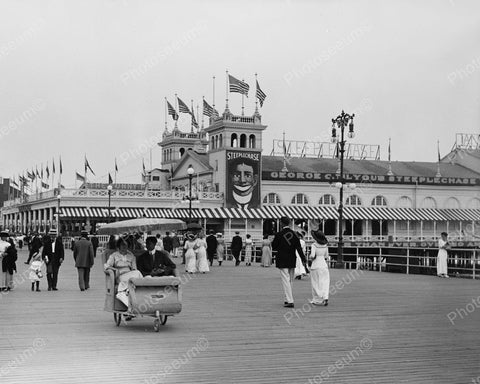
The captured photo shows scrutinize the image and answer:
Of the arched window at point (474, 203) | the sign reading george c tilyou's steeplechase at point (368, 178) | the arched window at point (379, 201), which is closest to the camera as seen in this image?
the sign reading george c tilyou's steeplechase at point (368, 178)

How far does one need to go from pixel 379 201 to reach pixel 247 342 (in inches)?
2648

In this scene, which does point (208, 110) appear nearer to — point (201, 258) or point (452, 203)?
point (452, 203)

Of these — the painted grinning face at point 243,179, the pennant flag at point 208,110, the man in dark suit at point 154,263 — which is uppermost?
the pennant flag at point 208,110

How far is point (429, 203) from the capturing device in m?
78.6

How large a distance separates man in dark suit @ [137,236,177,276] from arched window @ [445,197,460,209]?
68.7m

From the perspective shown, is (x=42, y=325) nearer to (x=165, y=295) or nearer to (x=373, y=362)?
(x=165, y=295)

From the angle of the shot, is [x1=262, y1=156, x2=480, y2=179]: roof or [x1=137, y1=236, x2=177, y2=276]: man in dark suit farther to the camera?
[x1=262, y1=156, x2=480, y2=179]: roof

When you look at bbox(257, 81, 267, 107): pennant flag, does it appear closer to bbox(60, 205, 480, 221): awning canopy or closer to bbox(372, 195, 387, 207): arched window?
bbox(60, 205, 480, 221): awning canopy

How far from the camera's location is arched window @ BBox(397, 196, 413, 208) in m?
77.9

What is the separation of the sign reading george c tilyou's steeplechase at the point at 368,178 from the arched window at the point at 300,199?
4.92 feet

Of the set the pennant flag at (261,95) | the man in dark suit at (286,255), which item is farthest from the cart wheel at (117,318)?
the pennant flag at (261,95)

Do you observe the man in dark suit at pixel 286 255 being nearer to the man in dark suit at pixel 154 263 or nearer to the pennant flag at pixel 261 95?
the man in dark suit at pixel 154 263

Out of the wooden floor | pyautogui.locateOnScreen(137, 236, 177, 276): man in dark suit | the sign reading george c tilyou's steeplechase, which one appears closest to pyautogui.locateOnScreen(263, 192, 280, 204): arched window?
the sign reading george c tilyou's steeplechase

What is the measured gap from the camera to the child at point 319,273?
54.0 ft
